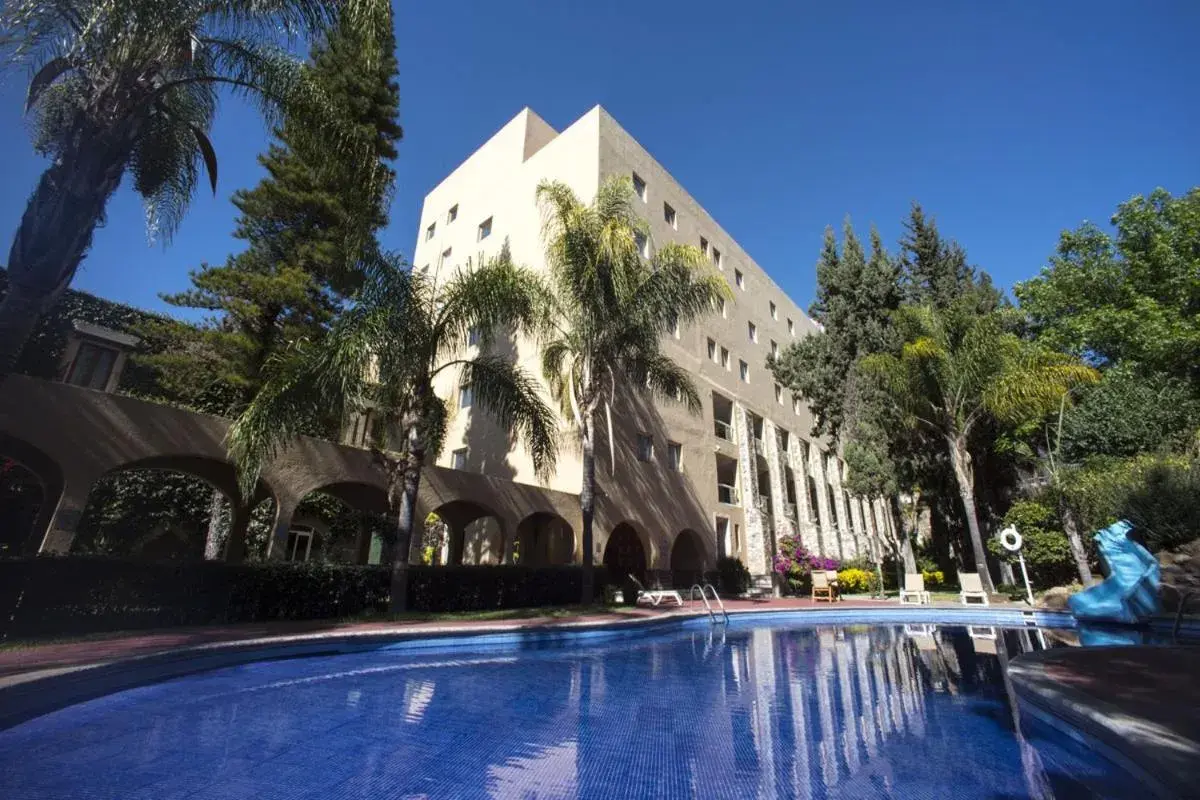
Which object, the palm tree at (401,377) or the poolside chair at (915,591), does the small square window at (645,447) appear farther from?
the poolside chair at (915,591)

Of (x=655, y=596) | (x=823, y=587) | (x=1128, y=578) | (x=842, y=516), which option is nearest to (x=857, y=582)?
(x=842, y=516)

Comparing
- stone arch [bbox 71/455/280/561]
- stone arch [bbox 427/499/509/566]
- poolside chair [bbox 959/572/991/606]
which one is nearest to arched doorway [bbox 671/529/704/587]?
stone arch [bbox 427/499/509/566]

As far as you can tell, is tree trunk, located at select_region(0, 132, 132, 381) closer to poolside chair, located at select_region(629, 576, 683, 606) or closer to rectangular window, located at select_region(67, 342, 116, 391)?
rectangular window, located at select_region(67, 342, 116, 391)

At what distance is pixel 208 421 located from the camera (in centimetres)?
962

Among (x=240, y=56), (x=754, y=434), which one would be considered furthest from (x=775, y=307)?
(x=240, y=56)

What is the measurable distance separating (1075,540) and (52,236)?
23.4 meters

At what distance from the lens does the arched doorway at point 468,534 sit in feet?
53.2

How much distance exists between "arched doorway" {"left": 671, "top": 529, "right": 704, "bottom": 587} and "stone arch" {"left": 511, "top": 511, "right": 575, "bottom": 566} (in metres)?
4.31

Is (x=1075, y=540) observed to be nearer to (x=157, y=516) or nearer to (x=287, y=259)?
(x=287, y=259)

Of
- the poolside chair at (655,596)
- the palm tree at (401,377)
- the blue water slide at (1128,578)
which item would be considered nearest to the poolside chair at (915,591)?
the blue water slide at (1128,578)

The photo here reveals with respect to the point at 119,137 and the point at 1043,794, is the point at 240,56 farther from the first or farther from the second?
the point at 1043,794

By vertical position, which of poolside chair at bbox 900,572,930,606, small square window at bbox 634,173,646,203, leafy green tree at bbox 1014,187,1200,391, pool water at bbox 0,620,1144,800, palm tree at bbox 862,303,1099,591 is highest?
small square window at bbox 634,173,646,203

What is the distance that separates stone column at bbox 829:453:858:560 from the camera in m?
28.7

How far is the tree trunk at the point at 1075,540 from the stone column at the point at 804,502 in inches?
376
